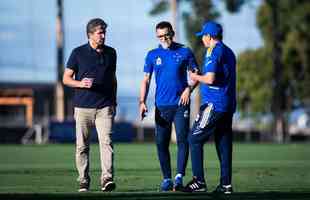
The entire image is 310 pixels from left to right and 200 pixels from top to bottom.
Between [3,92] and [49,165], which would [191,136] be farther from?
[3,92]

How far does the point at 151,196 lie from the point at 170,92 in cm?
193

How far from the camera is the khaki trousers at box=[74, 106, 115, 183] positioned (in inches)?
560

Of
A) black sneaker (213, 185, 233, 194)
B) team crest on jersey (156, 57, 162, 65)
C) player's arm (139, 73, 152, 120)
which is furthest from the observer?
player's arm (139, 73, 152, 120)

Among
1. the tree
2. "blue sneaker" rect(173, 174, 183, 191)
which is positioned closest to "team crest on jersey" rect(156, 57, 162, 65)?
"blue sneaker" rect(173, 174, 183, 191)

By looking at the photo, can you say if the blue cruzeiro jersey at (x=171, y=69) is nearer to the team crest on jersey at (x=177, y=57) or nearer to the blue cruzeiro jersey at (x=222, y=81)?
the team crest on jersey at (x=177, y=57)

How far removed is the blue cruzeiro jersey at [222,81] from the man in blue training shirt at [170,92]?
64 centimetres

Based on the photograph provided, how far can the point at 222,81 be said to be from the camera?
13.8 meters

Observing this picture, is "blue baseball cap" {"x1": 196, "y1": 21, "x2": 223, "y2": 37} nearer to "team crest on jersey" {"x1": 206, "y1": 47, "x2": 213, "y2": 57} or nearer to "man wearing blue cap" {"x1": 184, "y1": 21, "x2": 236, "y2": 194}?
"man wearing blue cap" {"x1": 184, "y1": 21, "x2": 236, "y2": 194}

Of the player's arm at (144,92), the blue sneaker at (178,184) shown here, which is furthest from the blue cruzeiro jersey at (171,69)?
the blue sneaker at (178,184)

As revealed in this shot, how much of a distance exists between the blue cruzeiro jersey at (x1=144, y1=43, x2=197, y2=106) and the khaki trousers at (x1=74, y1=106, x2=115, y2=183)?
0.72 meters

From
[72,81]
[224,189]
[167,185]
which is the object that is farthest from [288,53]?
[224,189]

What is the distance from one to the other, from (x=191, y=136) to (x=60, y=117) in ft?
115

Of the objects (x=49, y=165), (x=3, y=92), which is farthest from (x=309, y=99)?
(x=49, y=165)

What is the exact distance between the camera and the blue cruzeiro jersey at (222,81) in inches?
541
